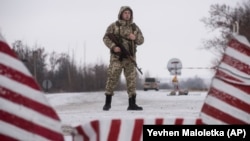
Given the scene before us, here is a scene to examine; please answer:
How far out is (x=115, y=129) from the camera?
240cm

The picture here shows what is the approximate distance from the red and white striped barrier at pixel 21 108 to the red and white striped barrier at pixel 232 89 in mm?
881

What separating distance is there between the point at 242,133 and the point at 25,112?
44.9 inches

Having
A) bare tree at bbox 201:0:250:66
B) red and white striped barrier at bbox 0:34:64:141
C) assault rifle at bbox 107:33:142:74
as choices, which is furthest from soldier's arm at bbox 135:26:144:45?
bare tree at bbox 201:0:250:66

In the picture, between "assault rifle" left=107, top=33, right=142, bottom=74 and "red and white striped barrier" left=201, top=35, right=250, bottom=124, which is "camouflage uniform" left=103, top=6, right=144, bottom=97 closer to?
"assault rifle" left=107, top=33, right=142, bottom=74

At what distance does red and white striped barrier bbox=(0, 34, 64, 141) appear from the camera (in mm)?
2150

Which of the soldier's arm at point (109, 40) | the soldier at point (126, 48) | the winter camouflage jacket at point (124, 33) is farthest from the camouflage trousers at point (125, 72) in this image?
the soldier's arm at point (109, 40)

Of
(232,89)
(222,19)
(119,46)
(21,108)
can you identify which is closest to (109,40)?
(119,46)

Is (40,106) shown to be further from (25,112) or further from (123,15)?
(123,15)

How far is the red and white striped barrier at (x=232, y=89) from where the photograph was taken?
2561mm

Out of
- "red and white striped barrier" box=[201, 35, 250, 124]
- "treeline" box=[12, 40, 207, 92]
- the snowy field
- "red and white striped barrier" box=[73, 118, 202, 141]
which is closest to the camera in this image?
"red and white striped barrier" box=[73, 118, 202, 141]

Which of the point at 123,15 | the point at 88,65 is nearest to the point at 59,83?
the point at 88,65

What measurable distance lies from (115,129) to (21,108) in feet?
1.68

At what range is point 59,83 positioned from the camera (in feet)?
249

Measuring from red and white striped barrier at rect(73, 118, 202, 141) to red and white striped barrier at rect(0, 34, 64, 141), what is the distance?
20cm
